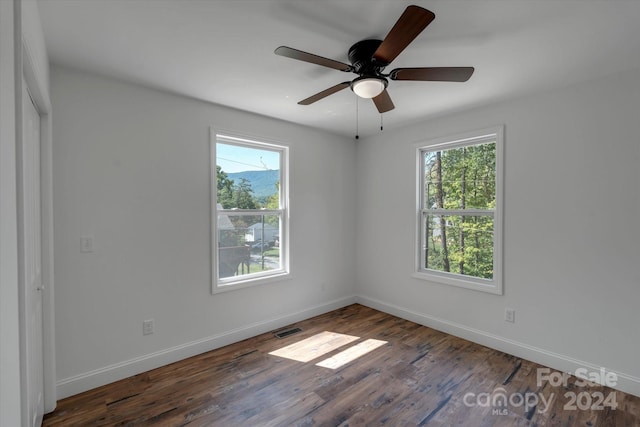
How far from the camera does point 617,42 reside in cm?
188

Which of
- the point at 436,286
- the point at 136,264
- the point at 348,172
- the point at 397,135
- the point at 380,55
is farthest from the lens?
the point at 348,172

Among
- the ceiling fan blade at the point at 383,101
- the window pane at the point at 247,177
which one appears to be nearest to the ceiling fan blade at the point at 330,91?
the ceiling fan blade at the point at 383,101

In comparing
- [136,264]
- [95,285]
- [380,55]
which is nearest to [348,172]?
[380,55]

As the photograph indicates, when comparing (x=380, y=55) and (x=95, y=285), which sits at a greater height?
(x=380, y=55)

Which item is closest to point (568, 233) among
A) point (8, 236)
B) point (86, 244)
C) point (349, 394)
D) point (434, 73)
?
point (434, 73)

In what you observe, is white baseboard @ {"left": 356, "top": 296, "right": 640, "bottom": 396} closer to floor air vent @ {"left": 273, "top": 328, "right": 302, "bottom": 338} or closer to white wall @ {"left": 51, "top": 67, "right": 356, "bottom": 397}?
floor air vent @ {"left": 273, "top": 328, "right": 302, "bottom": 338}

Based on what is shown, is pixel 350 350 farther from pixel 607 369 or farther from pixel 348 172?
pixel 348 172

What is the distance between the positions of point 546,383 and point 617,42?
2565 mm

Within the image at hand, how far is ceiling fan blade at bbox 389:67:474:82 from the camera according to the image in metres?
1.76

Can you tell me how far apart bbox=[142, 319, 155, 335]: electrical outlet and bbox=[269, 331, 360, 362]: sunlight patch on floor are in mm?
1123

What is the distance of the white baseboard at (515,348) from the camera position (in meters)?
2.28

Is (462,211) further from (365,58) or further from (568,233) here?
(365,58)

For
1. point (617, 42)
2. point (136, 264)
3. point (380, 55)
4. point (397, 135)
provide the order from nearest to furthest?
point (380, 55), point (617, 42), point (136, 264), point (397, 135)

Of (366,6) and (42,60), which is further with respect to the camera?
(42,60)
